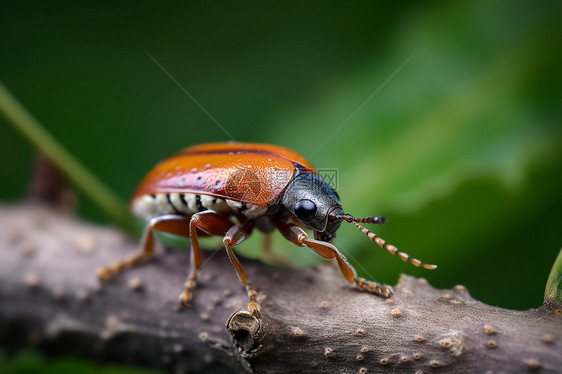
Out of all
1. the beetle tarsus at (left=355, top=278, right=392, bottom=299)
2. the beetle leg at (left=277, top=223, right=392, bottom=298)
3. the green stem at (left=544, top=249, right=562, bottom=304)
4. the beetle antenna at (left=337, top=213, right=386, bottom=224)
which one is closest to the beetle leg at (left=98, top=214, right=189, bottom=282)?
the beetle leg at (left=277, top=223, right=392, bottom=298)

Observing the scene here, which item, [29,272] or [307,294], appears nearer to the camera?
[307,294]

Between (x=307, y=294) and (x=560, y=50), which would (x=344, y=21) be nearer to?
(x=560, y=50)

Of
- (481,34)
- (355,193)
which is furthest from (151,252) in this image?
(481,34)

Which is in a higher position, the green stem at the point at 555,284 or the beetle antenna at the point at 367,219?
the beetle antenna at the point at 367,219

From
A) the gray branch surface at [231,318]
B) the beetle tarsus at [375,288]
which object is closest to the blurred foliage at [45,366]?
the gray branch surface at [231,318]

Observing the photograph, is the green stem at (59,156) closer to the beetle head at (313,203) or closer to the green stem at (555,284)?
the beetle head at (313,203)

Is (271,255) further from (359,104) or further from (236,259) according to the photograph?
(359,104)

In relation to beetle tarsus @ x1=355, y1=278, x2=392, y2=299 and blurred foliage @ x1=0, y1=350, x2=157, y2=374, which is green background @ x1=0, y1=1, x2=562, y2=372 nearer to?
beetle tarsus @ x1=355, y1=278, x2=392, y2=299
